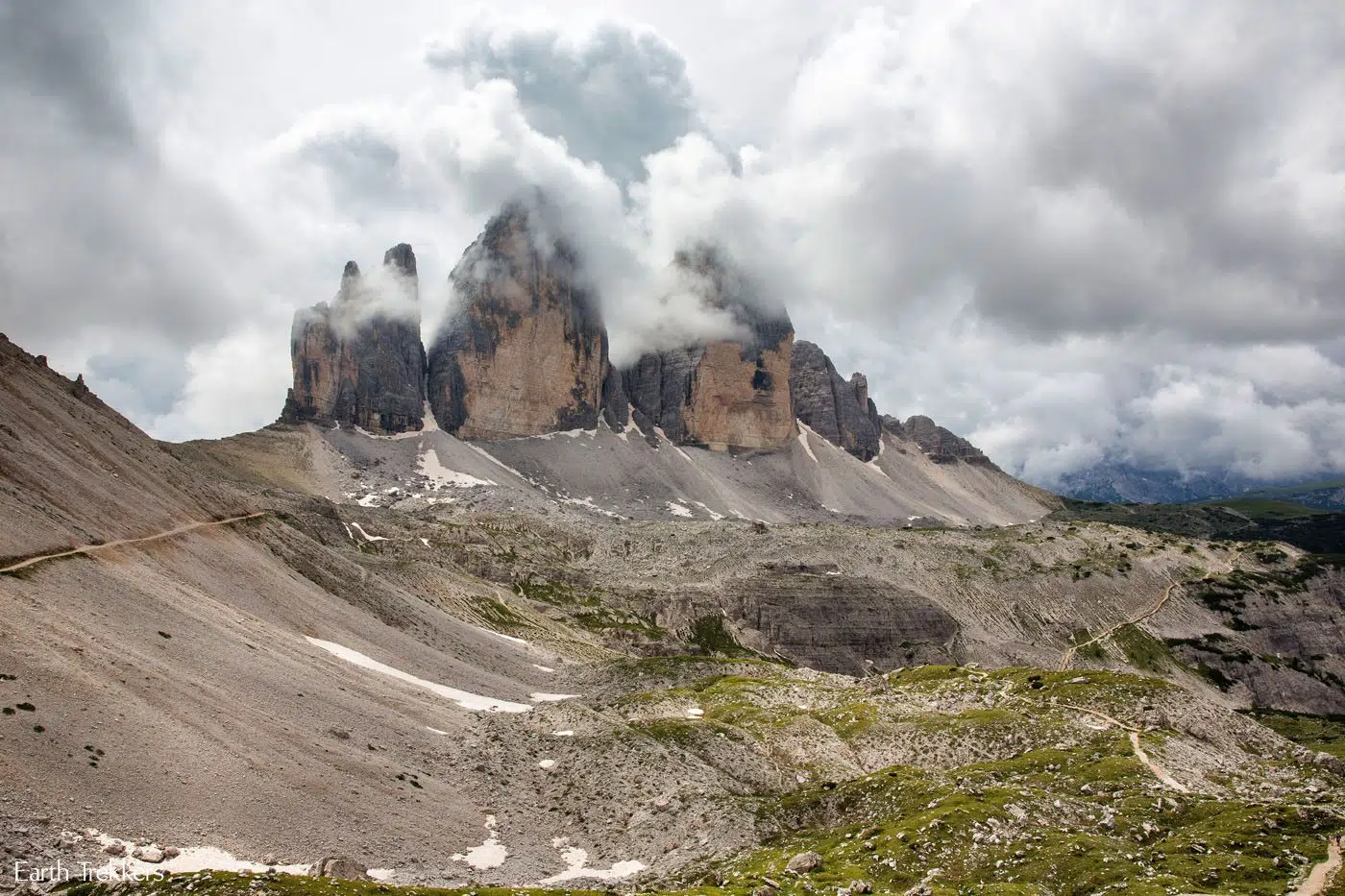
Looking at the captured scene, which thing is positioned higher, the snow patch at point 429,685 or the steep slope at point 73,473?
the steep slope at point 73,473

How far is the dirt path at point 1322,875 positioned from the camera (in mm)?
29731

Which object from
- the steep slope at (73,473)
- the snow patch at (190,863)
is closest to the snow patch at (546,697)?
the steep slope at (73,473)

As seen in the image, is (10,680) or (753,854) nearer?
(10,680)

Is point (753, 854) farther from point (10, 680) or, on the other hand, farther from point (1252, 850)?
point (10, 680)

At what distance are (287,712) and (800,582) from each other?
12167 cm

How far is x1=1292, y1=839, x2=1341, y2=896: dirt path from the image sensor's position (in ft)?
97.5

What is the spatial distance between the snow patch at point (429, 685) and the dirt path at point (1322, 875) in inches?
2282

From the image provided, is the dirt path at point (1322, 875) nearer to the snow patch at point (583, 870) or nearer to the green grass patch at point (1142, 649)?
the snow patch at point (583, 870)

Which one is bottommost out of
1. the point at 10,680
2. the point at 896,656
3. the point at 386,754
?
the point at 896,656

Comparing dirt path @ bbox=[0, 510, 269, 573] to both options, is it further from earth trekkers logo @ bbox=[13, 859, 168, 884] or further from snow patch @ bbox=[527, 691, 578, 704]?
snow patch @ bbox=[527, 691, 578, 704]

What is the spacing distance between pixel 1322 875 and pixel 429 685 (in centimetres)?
6625

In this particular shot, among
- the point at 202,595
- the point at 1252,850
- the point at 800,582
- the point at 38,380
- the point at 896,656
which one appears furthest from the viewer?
the point at 800,582

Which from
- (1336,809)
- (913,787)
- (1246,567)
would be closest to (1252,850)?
(1336,809)

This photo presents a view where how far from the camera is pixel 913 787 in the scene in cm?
4866
